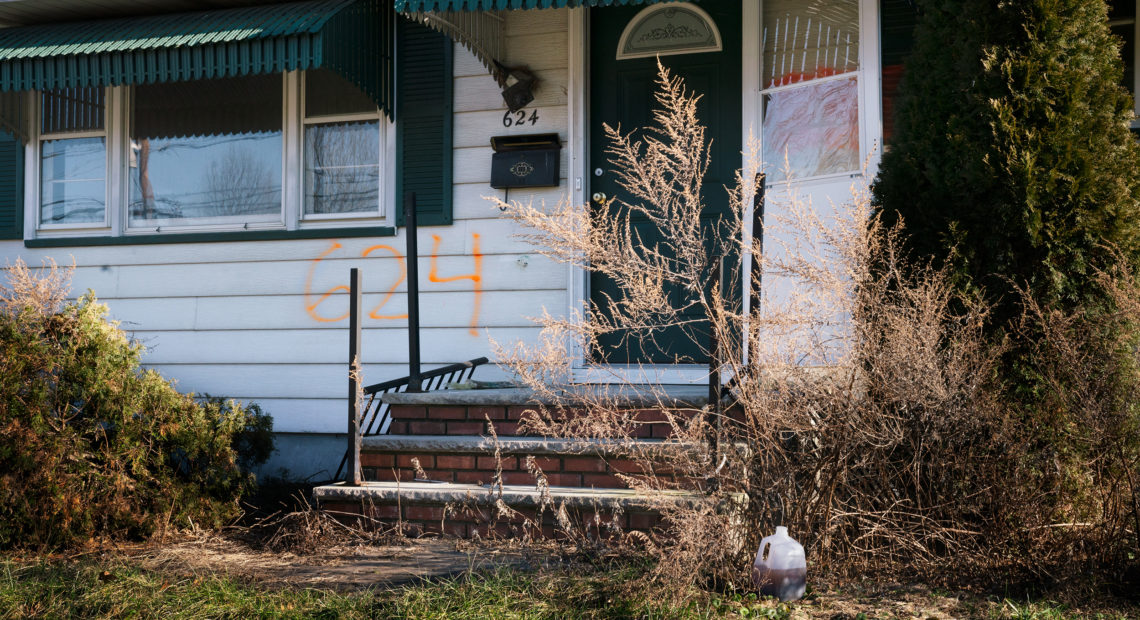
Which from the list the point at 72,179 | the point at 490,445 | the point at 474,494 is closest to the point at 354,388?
the point at 490,445

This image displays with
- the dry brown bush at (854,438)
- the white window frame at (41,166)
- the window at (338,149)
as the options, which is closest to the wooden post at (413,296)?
the window at (338,149)

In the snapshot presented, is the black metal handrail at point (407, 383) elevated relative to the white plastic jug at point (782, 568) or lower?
elevated

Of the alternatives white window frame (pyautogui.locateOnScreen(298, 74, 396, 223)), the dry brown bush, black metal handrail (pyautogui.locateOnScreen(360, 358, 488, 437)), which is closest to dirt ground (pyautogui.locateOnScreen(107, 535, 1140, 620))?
the dry brown bush

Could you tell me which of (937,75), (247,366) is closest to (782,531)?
(937,75)

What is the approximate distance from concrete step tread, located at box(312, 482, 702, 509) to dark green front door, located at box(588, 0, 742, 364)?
1.70m

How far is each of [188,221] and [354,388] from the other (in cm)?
289

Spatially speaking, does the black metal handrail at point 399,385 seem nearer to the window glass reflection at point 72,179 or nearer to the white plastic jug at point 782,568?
the white plastic jug at point 782,568

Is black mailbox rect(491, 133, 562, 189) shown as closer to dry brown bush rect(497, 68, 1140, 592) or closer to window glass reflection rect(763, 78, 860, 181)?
window glass reflection rect(763, 78, 860, 181)

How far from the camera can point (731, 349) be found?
3.68 m

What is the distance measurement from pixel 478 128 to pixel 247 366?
2.26 m

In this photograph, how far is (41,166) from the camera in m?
6.96

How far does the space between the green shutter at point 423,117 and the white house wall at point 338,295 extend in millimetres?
95

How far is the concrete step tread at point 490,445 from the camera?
412 cm

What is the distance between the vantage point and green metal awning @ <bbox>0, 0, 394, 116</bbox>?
555 centimetres
